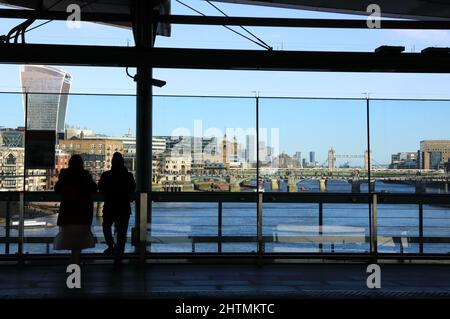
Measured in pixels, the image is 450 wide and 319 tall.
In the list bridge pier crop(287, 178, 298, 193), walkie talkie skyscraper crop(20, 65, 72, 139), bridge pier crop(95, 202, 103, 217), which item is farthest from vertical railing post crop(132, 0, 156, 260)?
bridge pier crop(287, 178, 298, 193)

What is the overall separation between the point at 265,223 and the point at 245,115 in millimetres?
1892

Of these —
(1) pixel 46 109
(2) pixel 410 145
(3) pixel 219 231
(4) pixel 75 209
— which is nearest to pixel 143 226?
(3) pixel 219 231

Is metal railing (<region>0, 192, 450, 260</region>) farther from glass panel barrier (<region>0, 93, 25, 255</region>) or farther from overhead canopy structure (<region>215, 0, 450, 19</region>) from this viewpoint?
overhead canopy structure (<region>215, 0, 450, 19</region>)

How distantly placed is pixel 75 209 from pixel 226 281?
85.5 inches

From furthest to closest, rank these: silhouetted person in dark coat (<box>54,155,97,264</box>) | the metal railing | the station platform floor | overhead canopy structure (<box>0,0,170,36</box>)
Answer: overhead canopy structure (<box>0,0,170,36</box>), the metal railing, silhouetted person in dark coat (<box>54,155,97,264</box>), the station platform floor

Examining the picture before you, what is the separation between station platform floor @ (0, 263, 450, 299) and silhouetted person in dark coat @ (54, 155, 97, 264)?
50 cm

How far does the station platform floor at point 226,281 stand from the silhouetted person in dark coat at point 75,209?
502 mm

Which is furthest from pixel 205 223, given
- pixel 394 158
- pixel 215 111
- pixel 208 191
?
pixel 394 158

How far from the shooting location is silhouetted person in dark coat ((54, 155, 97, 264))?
26.2ft

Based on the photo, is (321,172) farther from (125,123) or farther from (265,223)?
(125,123)

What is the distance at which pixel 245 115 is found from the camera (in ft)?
33.8

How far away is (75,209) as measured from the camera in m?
8.03

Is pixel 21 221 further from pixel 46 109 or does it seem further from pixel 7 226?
pixel 46 109

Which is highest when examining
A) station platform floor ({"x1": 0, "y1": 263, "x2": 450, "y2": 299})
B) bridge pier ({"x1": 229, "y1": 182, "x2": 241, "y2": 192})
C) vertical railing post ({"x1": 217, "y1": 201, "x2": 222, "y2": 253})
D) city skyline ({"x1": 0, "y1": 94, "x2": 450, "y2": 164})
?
city skyline ({"x1": 0, "y1": 94, "x2": 450, "y2": 164})
